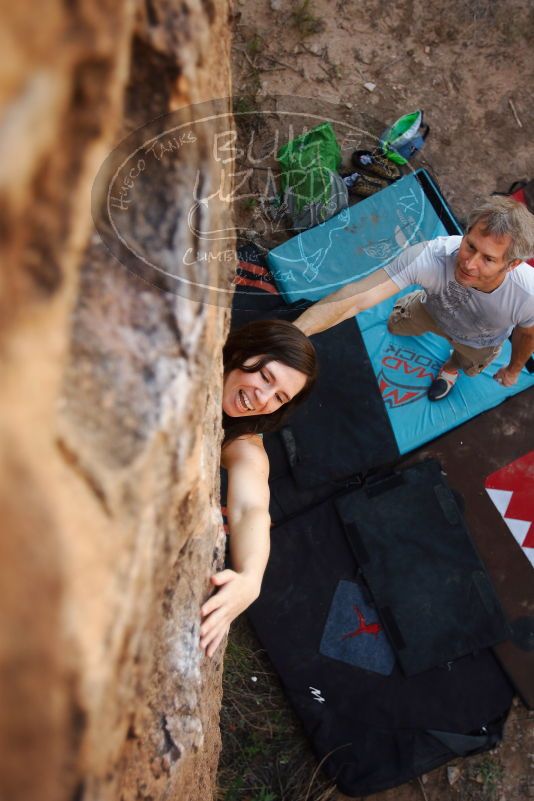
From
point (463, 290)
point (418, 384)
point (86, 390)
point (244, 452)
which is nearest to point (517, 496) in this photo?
→ point (418, 384)

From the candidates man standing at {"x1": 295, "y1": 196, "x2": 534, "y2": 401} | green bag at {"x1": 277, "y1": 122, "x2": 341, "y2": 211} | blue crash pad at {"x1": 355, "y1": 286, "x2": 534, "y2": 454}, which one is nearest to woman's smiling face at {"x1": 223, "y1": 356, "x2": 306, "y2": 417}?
man standing at {"x1": 295, "y1": 196, "x2": 534, "y2": 401}

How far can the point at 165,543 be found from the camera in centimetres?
110

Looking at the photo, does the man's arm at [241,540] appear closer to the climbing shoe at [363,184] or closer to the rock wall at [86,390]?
the rock wall at [86,390]

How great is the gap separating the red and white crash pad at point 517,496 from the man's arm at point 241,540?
2.07m

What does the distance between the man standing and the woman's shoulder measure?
0.70m

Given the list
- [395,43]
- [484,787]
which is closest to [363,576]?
[484,787]

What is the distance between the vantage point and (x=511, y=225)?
106 inches

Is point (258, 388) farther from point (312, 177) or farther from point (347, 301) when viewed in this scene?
point (312, 177)

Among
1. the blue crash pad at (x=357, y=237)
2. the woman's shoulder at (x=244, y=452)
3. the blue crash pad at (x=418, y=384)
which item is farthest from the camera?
the blue crash pad at (x=418, y=384)

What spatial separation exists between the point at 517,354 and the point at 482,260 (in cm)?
84

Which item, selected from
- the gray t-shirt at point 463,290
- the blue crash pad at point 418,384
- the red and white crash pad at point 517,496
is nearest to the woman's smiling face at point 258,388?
the gray t-shirt at point 463,290

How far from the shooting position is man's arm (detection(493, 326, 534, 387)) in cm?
321

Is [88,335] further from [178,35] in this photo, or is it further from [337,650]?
[337,650]

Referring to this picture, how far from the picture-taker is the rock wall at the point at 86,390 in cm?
63
